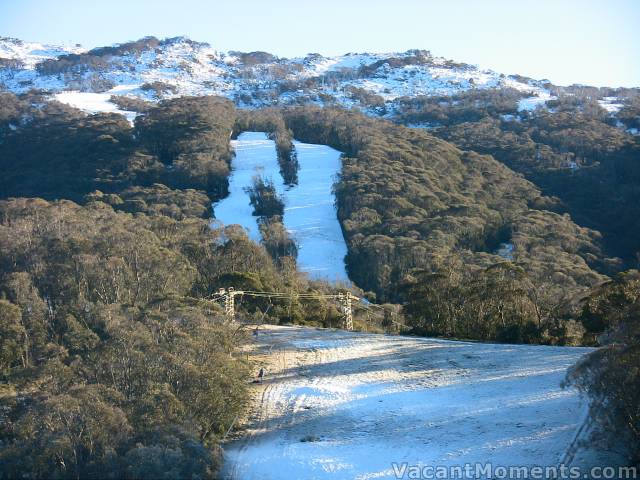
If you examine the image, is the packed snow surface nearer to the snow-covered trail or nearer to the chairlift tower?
the chairlift tower

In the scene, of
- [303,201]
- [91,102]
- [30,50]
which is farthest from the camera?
[30,50]

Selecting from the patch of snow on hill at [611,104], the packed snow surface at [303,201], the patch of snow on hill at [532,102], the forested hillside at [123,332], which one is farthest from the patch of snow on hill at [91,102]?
the patch of snow on hill at [611,104]

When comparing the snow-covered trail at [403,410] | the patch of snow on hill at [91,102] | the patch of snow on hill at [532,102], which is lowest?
the snow-covered trail at [403,410]

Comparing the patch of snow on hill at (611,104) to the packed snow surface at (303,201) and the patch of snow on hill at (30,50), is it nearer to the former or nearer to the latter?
the packed snow surface at (303,201)

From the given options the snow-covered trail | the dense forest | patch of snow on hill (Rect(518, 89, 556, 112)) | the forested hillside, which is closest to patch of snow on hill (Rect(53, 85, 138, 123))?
the dense forest

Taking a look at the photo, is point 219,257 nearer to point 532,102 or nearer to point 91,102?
point 91,102

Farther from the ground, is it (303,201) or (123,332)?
(123,332)

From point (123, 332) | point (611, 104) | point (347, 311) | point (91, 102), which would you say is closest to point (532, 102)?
point (611, 104)
